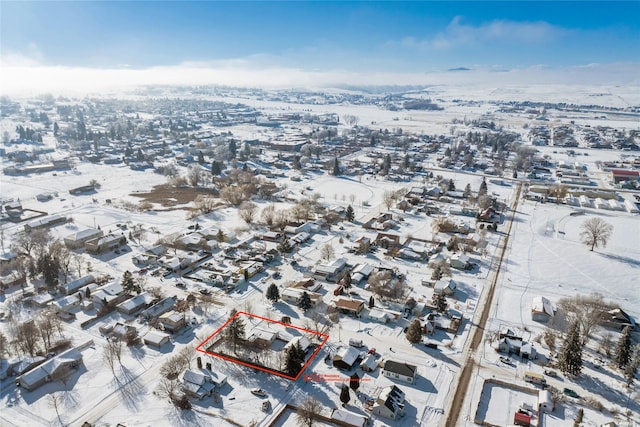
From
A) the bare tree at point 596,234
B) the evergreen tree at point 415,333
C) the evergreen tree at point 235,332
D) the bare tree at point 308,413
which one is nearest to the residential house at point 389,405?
the bare tree at point 308,413

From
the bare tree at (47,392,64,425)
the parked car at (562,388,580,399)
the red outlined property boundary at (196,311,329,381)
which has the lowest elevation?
the bare tree at (47,392,64,425)

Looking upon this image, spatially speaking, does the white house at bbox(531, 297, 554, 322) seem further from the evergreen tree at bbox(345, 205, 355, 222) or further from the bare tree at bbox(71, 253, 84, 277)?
the bare tree at bbox(71, 253, 84, 277)

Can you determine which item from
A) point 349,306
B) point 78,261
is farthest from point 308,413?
point 78,261

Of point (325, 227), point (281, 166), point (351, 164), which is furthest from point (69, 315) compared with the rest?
point (351, 164)

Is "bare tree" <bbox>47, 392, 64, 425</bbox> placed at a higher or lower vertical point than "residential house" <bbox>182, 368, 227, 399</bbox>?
lower

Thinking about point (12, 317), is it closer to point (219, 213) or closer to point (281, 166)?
point (219, 213)

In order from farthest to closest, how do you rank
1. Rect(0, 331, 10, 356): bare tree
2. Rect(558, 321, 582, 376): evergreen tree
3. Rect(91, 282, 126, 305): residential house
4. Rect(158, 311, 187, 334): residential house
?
Rect(91, 282, 126, 305): residential house, Rect(158, 311, 187, 334): residential house, Rect(0, 331, 10, 356): bare tree, Rect(558, 321, 582, 376): evergreen tree

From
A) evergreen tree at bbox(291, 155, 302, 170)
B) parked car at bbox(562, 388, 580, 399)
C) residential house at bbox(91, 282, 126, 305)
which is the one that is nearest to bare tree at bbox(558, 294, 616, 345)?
parked car at bbox(562, 388, 580, 399)
